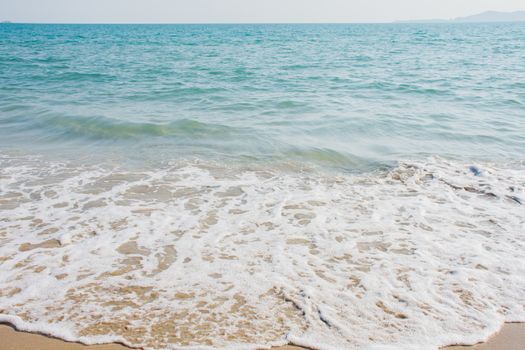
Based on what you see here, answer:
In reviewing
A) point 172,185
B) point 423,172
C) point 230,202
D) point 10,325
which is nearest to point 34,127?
point 172,185

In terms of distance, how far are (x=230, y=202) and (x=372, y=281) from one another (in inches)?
101

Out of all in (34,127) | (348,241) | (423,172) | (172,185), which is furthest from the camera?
(34,127)

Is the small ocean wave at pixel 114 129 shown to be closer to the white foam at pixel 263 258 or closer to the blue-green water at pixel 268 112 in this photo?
the blue-green water at pixel 268 112

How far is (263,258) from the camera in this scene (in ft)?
14.3

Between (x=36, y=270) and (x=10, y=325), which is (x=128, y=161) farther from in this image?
(x=10, y=325)

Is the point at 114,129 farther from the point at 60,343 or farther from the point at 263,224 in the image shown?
the point at 60,343

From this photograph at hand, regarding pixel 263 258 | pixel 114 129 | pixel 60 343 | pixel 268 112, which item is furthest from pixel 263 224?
pixel 268 112

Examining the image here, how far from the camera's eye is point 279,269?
4.14 m

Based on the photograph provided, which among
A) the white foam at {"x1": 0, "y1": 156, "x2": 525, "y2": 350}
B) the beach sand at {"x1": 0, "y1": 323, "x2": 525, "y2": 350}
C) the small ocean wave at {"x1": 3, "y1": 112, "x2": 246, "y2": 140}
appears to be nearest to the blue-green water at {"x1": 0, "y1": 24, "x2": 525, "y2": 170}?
the small ocean wave at {"x1": 3, "y1": 112, "x2": 246, "y2": 140}

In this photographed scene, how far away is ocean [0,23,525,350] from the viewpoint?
134 inches

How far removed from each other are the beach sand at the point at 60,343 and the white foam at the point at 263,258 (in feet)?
0.25

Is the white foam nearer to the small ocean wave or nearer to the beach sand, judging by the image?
the beach sand

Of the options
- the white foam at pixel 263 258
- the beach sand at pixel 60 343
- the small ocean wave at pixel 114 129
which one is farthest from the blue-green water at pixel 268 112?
the beach sand at pixel 60 343

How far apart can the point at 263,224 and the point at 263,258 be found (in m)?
0.89
